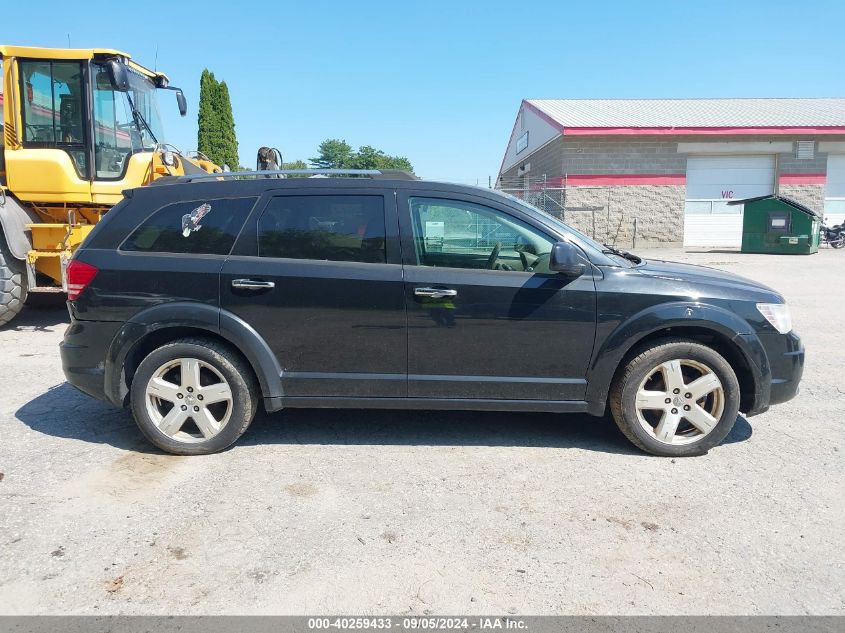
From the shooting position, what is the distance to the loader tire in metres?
7.80

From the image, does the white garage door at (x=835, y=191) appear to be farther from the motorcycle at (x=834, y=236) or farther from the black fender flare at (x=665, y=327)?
the black fender flare at (x=665, y=327)

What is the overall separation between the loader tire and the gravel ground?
3.67 metres

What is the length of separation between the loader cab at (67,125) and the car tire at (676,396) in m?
7.02

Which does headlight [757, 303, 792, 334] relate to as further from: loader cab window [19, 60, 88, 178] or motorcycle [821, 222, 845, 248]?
motorcycle [821, 222, 845, 248]

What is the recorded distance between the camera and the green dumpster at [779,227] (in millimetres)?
19516

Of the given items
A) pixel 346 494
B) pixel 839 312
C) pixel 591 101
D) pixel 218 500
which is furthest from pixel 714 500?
pixel 591 101

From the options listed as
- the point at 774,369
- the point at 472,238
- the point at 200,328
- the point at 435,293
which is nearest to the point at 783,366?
the point at 774,369

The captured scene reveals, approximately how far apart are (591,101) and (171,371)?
95.2 feet

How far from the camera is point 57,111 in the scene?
8070 millimetres

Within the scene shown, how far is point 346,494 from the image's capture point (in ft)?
11.8

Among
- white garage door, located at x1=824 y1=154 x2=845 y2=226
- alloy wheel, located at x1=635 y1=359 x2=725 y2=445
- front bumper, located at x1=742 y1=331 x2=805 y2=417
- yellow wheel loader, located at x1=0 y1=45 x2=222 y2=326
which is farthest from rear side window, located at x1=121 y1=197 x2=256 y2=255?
white garage door, located at x1=824 y1=154 x2=845 y2=226

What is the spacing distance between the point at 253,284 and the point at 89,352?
48.3 inches

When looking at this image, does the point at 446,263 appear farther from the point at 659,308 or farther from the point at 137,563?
the point at 137,563

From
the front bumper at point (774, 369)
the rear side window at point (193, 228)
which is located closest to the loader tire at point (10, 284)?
the rear side window at point (193, 228)
